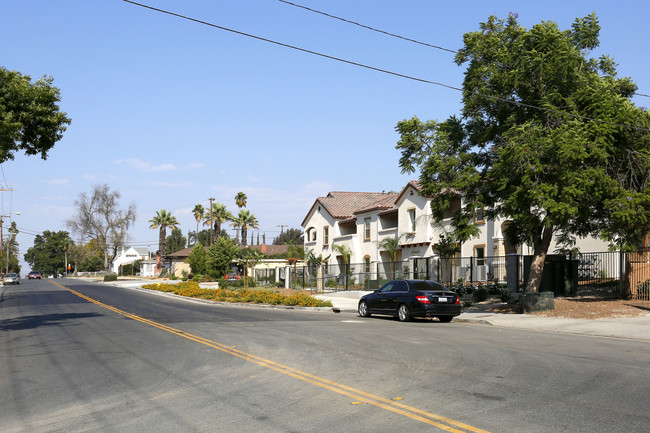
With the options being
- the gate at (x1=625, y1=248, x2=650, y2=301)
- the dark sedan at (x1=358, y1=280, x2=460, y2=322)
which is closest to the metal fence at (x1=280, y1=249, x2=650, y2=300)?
the gate at (x1=625, y1=248, x2=650, y2=301)

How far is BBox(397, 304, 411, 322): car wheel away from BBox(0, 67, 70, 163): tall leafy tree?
1263 centimetres

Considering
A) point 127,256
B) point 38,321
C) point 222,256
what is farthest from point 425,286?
point 127,256

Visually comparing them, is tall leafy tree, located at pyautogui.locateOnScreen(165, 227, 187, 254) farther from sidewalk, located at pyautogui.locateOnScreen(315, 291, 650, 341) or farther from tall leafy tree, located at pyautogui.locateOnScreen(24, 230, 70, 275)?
sidewalk, located at pyautogui.locateOnScreen(315, 291, 650, 341)

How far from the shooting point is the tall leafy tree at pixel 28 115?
16.4 meters

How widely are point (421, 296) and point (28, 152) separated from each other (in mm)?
13488

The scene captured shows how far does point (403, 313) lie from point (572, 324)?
552 centimetres

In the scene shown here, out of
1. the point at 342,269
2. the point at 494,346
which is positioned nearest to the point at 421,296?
the point at 494,346

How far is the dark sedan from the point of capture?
20531mm

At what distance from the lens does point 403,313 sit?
2108 centimetres

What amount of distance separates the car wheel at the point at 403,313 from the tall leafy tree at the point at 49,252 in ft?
514

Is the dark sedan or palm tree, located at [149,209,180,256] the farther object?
palm tree, located at [149,209,180,256]

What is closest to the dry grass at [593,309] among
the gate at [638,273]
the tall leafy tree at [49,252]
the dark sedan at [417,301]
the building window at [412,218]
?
the gate at [638,273]

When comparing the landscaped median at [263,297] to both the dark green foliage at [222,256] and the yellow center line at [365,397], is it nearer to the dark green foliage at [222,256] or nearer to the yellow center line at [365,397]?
the yellow center line at [365,397]

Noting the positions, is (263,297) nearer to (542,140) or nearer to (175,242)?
(542,140)
